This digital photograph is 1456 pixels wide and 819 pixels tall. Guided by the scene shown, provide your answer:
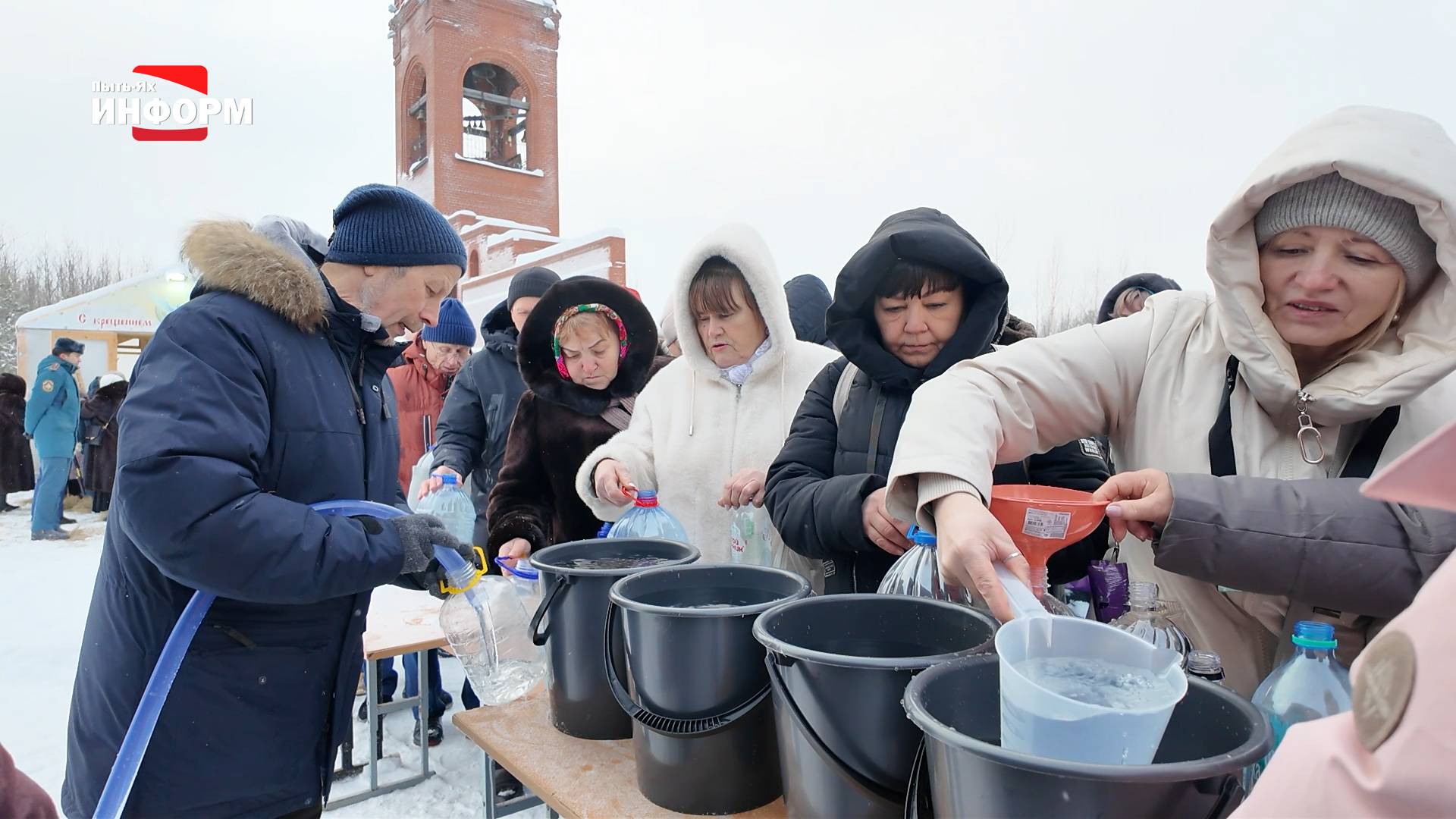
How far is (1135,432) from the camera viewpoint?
138cm

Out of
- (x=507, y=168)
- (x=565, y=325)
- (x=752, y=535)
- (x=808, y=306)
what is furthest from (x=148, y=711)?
(x=507, y=168)

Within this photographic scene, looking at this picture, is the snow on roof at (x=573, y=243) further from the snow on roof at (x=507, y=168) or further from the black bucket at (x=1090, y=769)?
the black bucket at (x=1090, y=769)

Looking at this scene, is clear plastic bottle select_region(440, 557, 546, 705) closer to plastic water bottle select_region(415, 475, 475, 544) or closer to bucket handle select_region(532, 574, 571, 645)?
bucket handle select_region(532, 574, 571, 645)

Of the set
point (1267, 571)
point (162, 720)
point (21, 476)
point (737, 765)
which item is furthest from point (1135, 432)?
point (21, 476)

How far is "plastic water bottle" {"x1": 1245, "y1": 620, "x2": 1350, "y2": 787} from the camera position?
98 cm

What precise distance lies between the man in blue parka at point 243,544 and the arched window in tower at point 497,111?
886 inches

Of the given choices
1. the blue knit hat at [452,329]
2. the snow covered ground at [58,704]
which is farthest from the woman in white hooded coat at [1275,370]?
the blue knit hat at [452,329]

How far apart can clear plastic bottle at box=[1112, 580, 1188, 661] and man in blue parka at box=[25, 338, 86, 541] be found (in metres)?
11.2

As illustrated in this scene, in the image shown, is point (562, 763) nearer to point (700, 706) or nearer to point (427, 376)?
point (700, 706)

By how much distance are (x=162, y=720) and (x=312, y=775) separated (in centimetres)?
34

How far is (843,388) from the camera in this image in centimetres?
201

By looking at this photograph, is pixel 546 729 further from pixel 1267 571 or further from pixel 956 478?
pixel 1267 571

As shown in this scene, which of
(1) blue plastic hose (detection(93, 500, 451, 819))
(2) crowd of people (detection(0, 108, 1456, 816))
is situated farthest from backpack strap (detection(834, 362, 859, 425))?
(1) blue plastic hose (detection(93, 500, 451, 819))

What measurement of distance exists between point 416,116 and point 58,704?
911 inches
